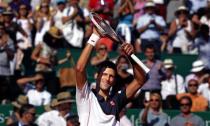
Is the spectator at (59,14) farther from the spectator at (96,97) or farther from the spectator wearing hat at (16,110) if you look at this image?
the spectator at (96,97)

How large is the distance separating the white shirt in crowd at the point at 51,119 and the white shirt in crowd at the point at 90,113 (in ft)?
17.0

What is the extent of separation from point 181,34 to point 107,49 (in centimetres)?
218

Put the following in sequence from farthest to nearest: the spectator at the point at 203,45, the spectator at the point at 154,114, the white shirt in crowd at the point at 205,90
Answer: the spectator at the point at 203,45
the white shirt in crowd at the point at 205,90
the spectator at the point at 154,114

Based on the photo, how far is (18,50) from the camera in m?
16.2

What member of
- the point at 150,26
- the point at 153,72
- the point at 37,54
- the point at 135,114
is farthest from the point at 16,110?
the point at 150,26

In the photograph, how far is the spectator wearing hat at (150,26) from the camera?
54.0ft

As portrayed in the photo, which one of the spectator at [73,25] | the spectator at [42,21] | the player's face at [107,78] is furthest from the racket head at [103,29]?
the spectator at [73,25]

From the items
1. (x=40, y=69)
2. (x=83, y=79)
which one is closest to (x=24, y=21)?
(x=40, y=69)

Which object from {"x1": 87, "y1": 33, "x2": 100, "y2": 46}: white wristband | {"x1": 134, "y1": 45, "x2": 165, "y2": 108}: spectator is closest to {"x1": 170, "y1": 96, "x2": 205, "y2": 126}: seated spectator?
{"x1": 134, "y1": 45, "x2": 165, "y2": 108}: spectator

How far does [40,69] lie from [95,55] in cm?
119

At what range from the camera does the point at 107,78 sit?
7699 mm

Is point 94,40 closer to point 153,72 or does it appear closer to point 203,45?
point 153,72

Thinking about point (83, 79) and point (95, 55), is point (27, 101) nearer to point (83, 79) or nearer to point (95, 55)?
point (95, 55)

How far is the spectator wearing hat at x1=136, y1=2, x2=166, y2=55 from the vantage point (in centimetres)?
1645
